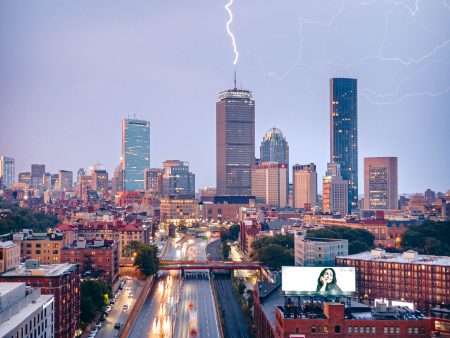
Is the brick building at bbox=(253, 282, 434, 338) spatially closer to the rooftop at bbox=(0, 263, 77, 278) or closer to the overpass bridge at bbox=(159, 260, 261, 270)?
the rooftop at bbox=(0, 263, 77, 278)

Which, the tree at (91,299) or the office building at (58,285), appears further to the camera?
the tree at (91,299)

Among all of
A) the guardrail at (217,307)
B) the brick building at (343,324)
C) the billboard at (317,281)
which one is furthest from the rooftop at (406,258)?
the brick building at (343,324)

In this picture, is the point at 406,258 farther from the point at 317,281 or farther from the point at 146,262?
the point at 146,262

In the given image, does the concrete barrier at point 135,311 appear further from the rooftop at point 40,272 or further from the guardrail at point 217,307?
the guardrail at point 217,307

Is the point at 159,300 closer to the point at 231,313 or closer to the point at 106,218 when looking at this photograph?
the point at 231,313

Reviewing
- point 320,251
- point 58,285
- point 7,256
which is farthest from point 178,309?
point 320,251

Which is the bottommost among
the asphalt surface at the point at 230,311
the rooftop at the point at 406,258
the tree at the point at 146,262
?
the asphalt surface at the point at 230,311

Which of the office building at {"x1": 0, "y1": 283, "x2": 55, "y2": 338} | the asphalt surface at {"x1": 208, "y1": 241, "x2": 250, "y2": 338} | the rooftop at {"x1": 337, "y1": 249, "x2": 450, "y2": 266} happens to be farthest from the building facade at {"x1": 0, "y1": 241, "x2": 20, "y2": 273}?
the rooftop at {"x1": 337, "y1": 249, "x2": 450, "y2": 266}
